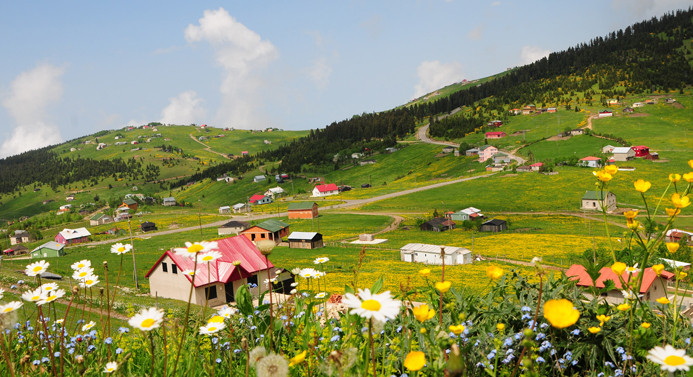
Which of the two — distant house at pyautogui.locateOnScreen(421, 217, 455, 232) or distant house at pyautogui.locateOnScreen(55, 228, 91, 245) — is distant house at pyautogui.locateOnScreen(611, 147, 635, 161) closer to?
distant house at pyautogui.locateOnScreen(421, 217, 455, 232)

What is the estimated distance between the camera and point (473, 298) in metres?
4.87

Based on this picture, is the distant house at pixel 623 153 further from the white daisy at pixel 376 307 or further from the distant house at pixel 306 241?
the white daisy at pixel 376 307

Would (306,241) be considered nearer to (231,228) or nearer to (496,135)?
(231,228)

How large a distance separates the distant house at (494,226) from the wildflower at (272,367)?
81.9 meters

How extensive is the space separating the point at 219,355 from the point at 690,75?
25895cm

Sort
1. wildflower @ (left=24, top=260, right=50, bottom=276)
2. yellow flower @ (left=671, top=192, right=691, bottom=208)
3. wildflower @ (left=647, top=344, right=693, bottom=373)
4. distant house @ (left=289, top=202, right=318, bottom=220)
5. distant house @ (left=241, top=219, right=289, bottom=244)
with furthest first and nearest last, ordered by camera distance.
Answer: distant house @ (left=289, top=202, right=318, bottom=220), distant house @ (left=241, top=219, right=289, bottom=244), wildflower @ (left=24, top=260, right=50, bottom=276), yellow flower @ (left=671, top=192, right=691, bottom=208), wildflower @ (left=647, top=344, right=693, bottom=373)

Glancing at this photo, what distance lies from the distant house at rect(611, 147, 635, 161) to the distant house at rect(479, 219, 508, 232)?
54999 millimetres

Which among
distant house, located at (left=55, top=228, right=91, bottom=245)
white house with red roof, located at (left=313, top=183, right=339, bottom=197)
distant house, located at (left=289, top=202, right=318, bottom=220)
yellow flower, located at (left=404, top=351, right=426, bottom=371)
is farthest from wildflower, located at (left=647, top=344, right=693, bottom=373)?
white house with red roof, located at (left=313, top=183, right=339, bottom=197)

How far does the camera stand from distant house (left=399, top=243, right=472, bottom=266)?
56938 millimetres

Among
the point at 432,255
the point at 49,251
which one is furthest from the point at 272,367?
the point at 49,251

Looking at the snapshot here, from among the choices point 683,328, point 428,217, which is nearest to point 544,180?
point 428,217

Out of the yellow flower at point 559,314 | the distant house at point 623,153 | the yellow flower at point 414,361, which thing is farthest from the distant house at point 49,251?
the distant house at point 623,153

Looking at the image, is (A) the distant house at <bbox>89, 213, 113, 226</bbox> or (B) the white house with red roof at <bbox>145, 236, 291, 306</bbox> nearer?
(B) the white house with red roof at <bbox>145, 236, 291, 306</bbox>

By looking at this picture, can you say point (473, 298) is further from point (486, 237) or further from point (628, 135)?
point (628, 135)
